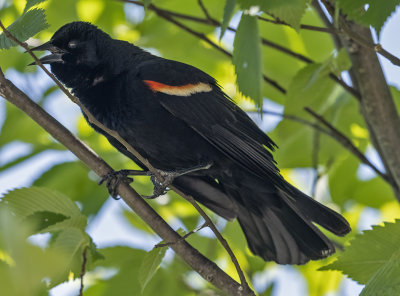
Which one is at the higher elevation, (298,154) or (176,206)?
(176,206)

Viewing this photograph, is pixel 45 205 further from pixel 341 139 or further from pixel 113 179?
pixel 341 139

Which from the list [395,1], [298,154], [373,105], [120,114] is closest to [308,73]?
[373,105]

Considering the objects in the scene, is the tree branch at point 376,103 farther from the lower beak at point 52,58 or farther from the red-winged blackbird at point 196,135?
the lower beak at point 52,58

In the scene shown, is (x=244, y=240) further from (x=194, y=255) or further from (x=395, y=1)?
(x=395, y=1)

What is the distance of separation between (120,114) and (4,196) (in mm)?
952

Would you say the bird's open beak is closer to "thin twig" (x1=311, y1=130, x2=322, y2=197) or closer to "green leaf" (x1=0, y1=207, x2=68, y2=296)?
"thin twig" (x1=311, y1=130, x2=322, y2=197)

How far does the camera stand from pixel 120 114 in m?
2.90

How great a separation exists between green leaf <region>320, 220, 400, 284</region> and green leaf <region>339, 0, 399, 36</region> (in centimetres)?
74

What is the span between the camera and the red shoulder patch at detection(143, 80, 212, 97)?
2898 mm

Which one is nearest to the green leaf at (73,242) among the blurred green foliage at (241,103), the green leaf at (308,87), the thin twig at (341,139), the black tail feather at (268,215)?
the blurred green foliage at (241,103)

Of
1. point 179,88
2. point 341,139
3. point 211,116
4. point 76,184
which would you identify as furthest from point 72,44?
point 341,139

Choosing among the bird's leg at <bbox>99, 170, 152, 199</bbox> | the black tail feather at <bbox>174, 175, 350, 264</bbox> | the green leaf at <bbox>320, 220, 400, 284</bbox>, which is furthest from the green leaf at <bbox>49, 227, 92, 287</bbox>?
the black tail feather at <bbox>174, 175, 350, 264</bbox>

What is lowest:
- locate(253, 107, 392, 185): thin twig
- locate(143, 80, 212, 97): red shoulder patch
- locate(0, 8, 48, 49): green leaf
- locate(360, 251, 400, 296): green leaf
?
locate(360, 251, 400, 296): green leaf

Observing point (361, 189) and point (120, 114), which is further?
point (361, 189)
